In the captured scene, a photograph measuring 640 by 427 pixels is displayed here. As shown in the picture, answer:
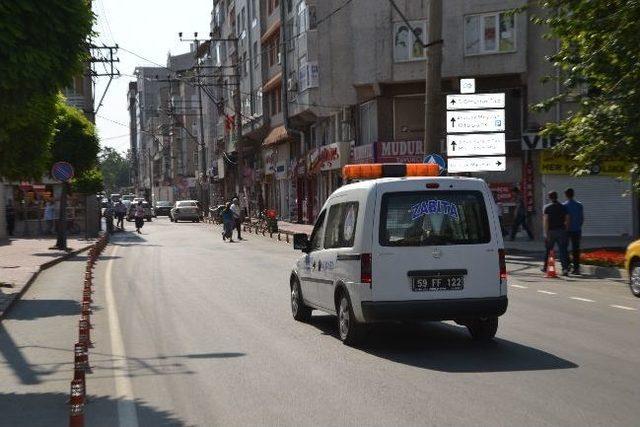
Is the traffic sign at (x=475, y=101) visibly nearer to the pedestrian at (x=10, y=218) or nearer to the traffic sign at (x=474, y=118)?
the traffic sign at (x=474, y=118)


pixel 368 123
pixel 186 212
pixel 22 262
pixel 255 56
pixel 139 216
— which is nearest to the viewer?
pixel 22 262

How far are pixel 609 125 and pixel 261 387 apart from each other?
12.1 m

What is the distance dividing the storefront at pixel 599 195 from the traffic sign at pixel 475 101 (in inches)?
154

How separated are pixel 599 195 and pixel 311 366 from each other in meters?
27.6

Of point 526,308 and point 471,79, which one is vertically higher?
point 471,79

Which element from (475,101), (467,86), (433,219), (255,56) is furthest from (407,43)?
(255,56)

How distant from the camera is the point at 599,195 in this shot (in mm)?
34844

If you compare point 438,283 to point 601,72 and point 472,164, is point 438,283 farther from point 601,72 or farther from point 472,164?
point 472,164

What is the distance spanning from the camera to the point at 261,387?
8.30 m

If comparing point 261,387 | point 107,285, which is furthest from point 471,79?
point 261,387

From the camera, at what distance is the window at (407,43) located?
3741 centimetres

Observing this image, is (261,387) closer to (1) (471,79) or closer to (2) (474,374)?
(2) (474,374)

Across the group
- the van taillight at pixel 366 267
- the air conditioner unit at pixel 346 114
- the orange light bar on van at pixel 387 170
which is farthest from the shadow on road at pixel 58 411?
the air conditioner unit at pixel 346 114

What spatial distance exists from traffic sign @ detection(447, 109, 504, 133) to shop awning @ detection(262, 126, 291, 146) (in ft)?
80.2
